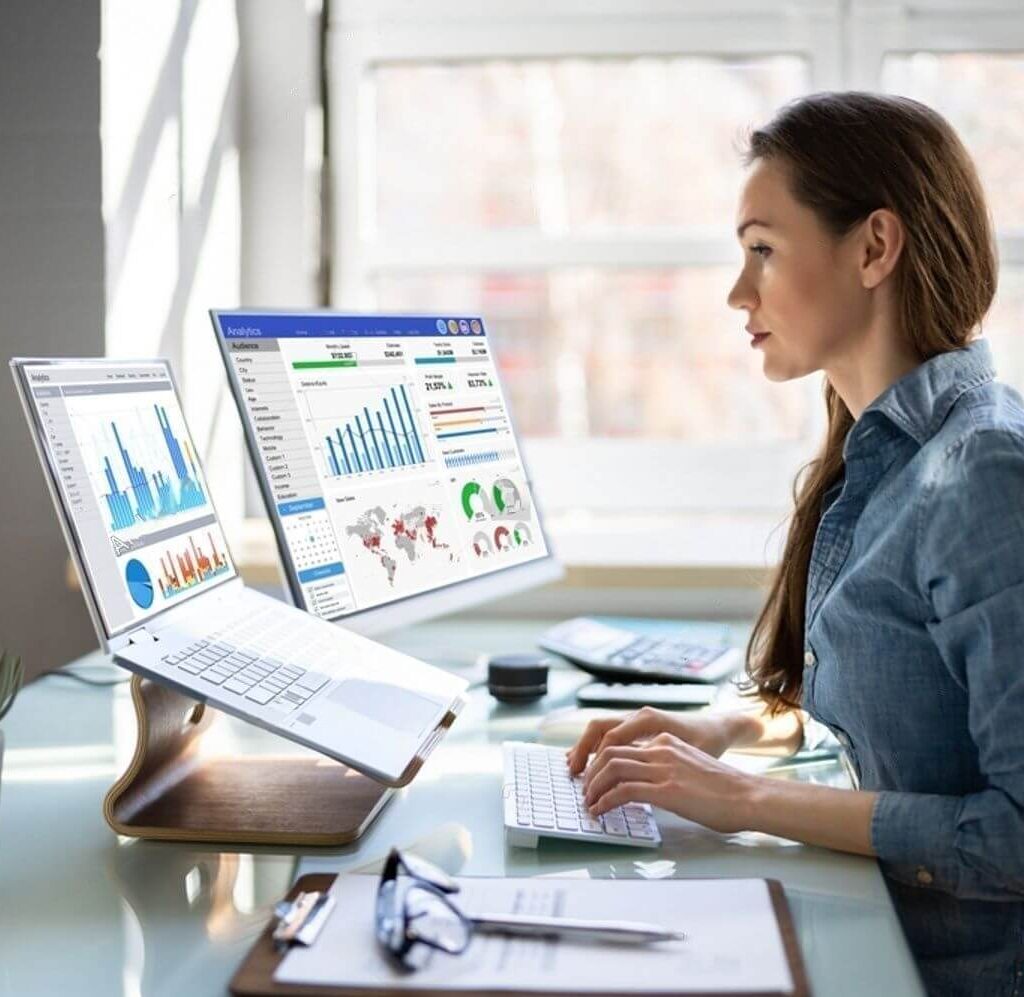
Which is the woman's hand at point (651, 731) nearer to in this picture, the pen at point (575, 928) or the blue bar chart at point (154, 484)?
the pen at point (575, 928)

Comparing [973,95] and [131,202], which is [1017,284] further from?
[131,202]

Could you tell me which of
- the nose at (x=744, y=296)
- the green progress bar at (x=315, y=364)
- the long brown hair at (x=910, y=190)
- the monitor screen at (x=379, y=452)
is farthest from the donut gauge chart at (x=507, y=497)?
the long brown hair at (x=910, y=190)

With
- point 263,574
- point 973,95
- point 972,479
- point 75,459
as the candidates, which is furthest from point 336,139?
point 972,479

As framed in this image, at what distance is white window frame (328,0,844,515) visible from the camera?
2508 millimetres

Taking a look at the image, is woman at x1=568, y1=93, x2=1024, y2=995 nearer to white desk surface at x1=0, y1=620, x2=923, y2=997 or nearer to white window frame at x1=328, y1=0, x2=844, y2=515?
white desk surface at x1=0, y1=620, x2=923, y2=997

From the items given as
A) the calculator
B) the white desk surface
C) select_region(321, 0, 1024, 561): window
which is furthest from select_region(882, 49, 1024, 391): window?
the white desk surface

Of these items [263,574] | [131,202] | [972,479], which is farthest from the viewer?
[263,574]

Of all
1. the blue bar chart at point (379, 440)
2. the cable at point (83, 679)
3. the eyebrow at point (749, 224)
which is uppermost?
the eyebrow at point (749, 224)

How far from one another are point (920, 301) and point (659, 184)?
138 centimetres

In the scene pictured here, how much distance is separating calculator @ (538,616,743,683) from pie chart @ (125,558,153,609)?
715 mm

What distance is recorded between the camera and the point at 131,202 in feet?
6.44

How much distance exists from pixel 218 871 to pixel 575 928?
1.10 ft

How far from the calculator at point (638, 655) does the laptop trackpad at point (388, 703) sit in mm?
507

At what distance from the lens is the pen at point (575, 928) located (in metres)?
0.87
